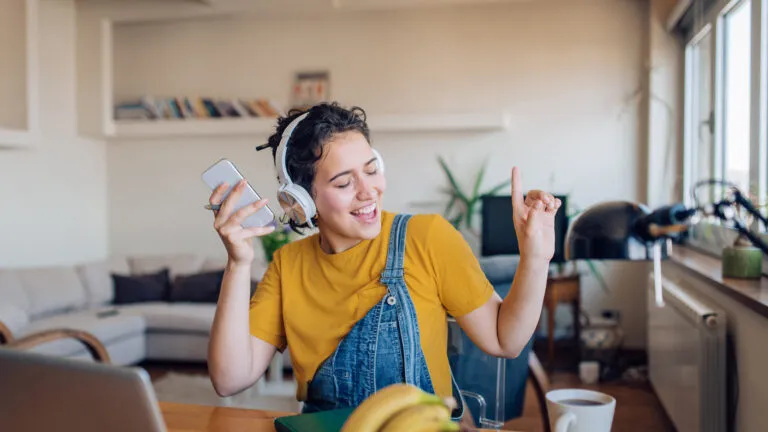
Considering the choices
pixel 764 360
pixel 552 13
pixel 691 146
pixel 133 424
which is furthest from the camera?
pixel 552 13

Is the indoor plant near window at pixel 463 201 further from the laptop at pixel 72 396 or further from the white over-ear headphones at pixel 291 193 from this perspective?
the laptop at pixel 72 396

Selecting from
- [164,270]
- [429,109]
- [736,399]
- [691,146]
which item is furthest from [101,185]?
[736,399]

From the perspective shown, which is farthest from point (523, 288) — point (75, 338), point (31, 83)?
point (31, 83)

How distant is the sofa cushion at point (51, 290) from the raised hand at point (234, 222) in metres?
3.93

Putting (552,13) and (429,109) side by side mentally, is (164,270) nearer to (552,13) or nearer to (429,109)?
(429,109)

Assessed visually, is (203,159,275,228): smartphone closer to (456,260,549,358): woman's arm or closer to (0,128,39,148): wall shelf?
(456,260,549,358): woman's arm

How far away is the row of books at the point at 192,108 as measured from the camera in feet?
18.4

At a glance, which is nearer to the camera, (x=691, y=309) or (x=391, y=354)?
(x=391, y=354)

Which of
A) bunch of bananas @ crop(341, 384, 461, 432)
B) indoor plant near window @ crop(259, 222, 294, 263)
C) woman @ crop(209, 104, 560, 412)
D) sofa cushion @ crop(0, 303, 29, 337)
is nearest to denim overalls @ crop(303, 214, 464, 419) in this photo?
woman @ crop(209, 104, 560, 412)

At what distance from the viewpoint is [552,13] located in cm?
524

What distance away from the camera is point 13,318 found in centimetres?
410

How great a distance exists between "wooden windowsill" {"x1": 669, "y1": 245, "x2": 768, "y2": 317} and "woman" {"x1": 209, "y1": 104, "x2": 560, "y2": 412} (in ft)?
3.72

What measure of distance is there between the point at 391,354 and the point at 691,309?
188 cm

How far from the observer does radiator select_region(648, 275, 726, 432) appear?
2.48 metres
